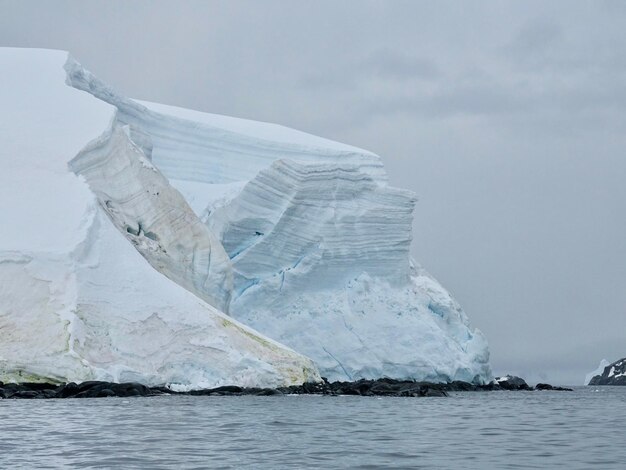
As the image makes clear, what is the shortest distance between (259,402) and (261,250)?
1604 centimetres

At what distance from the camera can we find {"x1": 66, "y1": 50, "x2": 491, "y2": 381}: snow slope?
35406 mm

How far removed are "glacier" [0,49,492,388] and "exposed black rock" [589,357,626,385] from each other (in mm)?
33264

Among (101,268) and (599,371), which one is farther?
(599,371)

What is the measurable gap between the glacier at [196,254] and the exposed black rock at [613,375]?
109 ft

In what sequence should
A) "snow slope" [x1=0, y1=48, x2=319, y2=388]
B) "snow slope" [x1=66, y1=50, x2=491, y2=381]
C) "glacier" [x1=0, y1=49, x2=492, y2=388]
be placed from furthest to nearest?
"snow slope" [x1=66, y1=50, x2=491, y2=381] → "glacier" [x1=0, y1=49, x2=492, y2=388] → "snow slope" [x1=0, y1=48, x2=319, y2=388]

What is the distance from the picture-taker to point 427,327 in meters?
36.9

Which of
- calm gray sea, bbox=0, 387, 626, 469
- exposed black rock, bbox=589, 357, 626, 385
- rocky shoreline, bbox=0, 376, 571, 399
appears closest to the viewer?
calm gray sea, bbox=0, 387, 626, 469

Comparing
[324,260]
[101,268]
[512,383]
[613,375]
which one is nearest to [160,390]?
[101,268]

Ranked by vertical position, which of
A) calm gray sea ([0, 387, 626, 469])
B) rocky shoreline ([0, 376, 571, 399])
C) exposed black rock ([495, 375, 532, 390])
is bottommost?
calm gray sea ([0, 387, 626, 469])

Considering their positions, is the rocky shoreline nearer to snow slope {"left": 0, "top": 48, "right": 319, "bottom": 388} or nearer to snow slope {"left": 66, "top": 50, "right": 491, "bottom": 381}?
snow slope {"left": 0, "top": 48, "right": 319, "bottom": 388}

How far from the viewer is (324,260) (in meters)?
36.7

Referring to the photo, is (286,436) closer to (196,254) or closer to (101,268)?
(101,268)

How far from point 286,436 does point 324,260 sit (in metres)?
23.4

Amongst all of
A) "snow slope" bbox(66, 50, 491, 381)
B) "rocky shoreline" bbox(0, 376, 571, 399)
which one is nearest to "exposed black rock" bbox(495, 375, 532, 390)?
"snow slope" bbox(66, 50, 491, 381)
